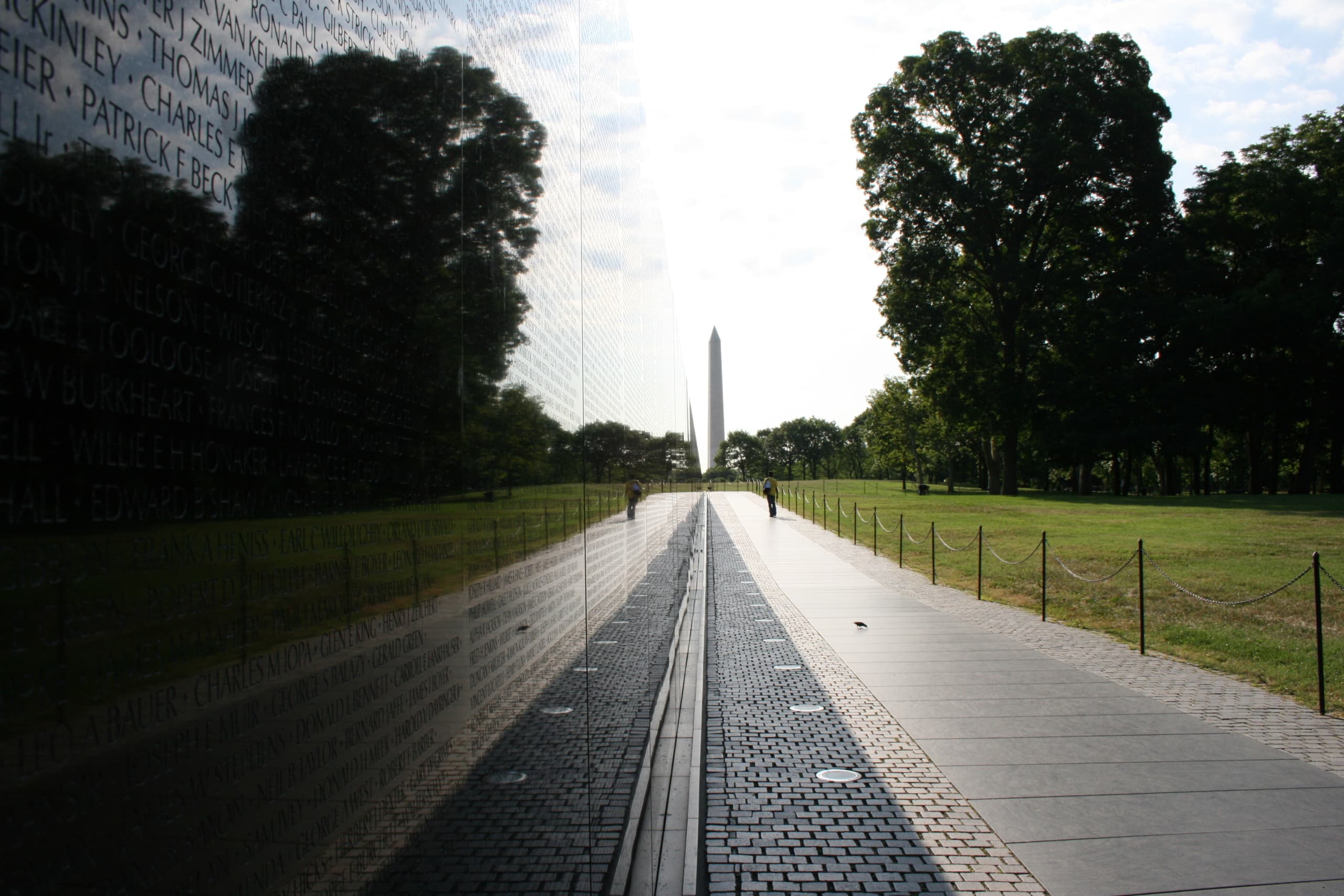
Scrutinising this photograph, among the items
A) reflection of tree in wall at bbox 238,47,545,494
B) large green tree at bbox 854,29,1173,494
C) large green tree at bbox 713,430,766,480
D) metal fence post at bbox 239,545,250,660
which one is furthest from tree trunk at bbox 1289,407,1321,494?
large green tree at bbox 713,430,766,480

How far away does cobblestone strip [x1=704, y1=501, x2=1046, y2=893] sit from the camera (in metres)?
3.99

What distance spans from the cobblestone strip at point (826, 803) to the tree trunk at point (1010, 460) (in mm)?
34670

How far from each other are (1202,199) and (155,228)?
2086 inches

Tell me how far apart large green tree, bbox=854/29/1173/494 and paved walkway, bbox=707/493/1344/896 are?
1214 inches

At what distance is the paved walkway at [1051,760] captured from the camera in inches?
160

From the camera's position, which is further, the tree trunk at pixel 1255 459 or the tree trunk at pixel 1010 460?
the tree trunk at pixel 1255 459

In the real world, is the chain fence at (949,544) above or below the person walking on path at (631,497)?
below

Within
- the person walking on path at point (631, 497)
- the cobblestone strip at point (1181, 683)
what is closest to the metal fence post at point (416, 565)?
the person walking on path at point (631, 497)

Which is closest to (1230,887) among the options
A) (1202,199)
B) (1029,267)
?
(1029,267)

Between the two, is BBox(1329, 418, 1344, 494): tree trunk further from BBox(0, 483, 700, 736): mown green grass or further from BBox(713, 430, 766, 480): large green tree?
BBox(713, 430, 766, 480): large green tree

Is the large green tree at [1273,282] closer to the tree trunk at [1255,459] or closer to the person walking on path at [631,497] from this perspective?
the tree trunk at [1255,459]

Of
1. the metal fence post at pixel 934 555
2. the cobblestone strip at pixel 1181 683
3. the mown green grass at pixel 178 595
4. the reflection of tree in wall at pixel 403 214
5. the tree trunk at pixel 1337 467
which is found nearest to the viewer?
the mown green grass at pixel 178 595

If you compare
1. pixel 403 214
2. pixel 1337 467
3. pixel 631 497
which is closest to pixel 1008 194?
pixel 1337 467

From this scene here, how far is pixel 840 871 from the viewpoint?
4.04 m
